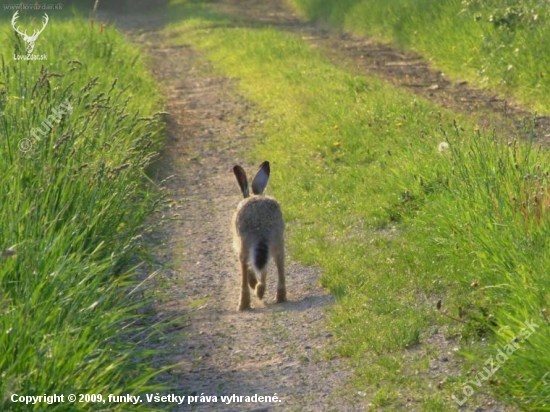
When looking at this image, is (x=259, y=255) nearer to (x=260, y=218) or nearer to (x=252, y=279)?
(x=260, y=218)

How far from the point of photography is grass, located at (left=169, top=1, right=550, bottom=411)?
17.5 ft

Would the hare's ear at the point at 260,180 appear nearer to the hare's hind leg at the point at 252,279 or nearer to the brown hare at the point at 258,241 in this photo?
the brown hare at the point at 258,241

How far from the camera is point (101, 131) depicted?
7668 millimetres

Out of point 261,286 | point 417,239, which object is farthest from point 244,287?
point 417,239

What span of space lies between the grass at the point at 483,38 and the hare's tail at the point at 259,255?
629 centimetres

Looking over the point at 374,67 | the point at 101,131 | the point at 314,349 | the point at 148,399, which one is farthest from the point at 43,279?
the point at 374,67

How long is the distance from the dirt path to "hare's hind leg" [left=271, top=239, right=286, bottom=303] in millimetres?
68

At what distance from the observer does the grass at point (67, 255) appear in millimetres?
4480

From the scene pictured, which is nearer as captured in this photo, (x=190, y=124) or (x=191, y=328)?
(x=191, y=328)

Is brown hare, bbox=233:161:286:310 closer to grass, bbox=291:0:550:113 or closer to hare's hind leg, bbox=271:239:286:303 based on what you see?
hare's hind leg, bbox=271:239:286:303

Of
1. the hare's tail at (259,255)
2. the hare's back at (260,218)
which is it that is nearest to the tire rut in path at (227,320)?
the hare's tail at (259,255)

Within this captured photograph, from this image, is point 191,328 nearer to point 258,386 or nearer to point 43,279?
point 258,386

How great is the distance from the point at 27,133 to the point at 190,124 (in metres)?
6.41

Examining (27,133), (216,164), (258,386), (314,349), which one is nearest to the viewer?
(258,386)
